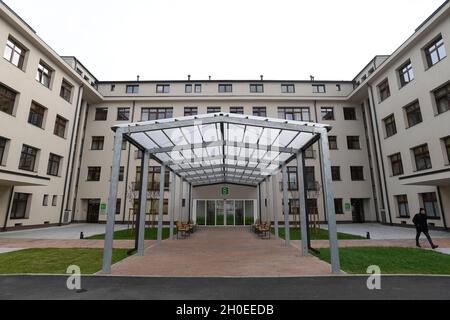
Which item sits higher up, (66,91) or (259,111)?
(66,91)

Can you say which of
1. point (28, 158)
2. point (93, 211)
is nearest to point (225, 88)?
point (93, 211)

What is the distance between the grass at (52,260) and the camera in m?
7.45

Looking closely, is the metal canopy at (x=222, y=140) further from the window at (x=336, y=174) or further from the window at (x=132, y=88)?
the window at (x=132, y=88)

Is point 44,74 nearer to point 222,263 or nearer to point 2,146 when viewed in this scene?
point 2,146

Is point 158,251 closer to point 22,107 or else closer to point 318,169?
point 22,107

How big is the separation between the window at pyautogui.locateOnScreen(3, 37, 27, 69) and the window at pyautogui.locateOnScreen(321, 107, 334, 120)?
87.0ft

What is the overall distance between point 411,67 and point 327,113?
8.86 meters

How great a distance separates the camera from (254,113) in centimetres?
2759

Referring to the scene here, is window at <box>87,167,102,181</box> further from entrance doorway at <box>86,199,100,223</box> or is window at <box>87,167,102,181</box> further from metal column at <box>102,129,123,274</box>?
metal column at <box>102,129,123,274</box>

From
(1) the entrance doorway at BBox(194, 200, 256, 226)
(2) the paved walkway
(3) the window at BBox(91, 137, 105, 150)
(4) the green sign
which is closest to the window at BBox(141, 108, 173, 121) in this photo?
(3) the window at BBox(91, 137, 105, 150)

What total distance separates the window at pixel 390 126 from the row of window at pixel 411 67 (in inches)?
72.8

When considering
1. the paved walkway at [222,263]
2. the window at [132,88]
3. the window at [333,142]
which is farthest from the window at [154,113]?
the paved walkway at [222,263]
